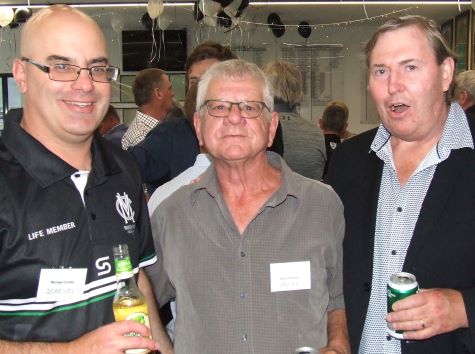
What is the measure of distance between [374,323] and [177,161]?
1.44 meters

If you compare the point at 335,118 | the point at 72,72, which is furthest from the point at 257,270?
the point at 335,118

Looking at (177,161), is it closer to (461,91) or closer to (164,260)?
(164,260)

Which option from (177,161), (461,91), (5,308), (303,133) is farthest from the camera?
(461,91)

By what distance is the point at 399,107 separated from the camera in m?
1.69

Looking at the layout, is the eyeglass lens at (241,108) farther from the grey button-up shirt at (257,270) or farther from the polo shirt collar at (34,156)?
the polo shirt collar at (34,156)

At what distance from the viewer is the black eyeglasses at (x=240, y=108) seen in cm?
179

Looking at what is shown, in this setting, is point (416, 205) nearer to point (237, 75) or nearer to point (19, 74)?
point (237, 75)

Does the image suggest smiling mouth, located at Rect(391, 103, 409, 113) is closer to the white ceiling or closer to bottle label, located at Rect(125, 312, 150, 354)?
bottle label, located at Rect(125, 312, 150, 354)

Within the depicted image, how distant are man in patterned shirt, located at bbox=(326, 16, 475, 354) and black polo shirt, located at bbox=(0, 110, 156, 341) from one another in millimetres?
771

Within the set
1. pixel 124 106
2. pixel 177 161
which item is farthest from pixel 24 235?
pixel 124 106

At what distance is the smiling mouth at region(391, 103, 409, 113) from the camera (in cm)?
168

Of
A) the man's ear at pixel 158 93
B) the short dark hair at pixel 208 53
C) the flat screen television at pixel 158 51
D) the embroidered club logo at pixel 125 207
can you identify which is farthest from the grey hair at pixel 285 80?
the flat screen television at pixel 158 51

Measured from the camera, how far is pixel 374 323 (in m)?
1.75

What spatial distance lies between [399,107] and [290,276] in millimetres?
623
